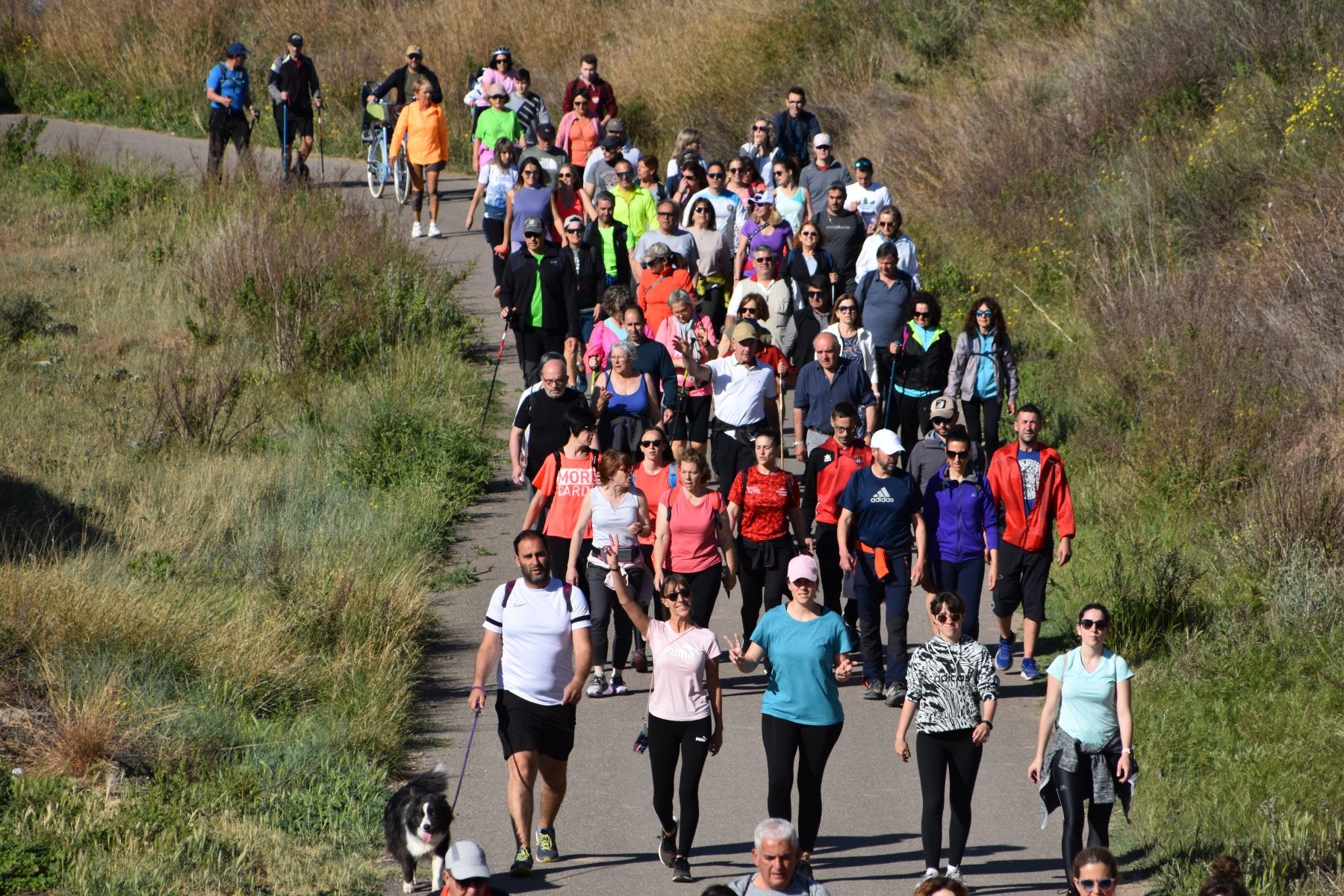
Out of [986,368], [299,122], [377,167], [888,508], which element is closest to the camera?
[888,508]

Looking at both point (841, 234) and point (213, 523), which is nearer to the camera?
point (213, 523)

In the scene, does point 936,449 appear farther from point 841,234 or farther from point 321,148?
point 321,148

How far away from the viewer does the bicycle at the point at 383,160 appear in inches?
923

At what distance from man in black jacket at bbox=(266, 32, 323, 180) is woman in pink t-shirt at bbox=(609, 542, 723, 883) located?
16552 mm

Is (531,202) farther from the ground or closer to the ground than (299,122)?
closer to the ground

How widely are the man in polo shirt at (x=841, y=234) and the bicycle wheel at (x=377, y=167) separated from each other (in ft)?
33.3

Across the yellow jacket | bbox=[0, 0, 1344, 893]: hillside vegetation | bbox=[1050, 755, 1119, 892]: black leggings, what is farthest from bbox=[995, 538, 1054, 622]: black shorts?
the yellow jacket

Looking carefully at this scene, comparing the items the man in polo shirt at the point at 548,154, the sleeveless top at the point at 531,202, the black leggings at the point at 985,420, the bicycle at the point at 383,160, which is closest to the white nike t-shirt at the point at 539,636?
the black leggings at the point at 985,420

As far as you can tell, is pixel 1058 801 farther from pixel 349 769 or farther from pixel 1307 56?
pixel 1307 56

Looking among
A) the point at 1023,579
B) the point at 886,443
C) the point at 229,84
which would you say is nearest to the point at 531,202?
the point at 886,443

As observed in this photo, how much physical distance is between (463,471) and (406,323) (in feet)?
13.0

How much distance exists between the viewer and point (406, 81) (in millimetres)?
22406

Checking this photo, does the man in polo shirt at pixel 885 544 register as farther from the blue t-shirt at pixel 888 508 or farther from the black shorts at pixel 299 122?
the black shorts at pixel 299 122

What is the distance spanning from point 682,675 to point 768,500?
8.81 feet
